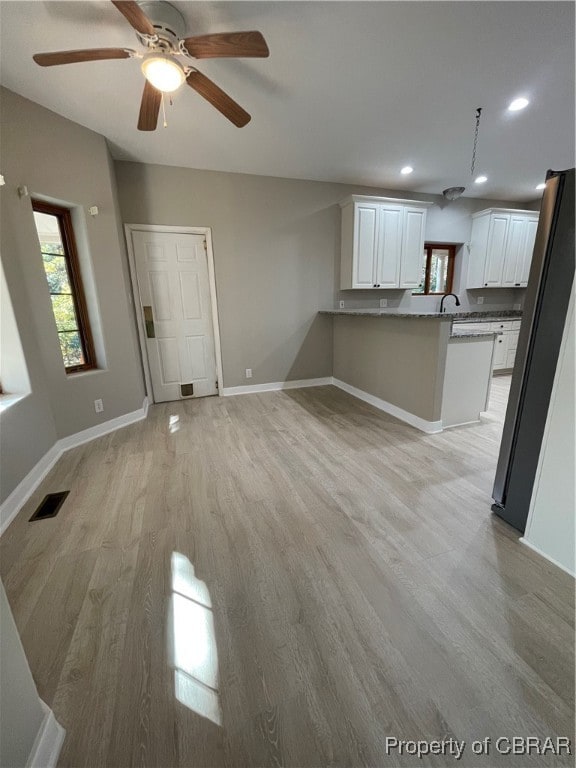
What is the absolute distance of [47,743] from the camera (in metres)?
0.84

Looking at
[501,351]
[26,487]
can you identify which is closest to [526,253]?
[501,351]

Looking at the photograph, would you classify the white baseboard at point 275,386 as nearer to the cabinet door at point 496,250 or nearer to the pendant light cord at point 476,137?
the pendant light cord at point 476,137

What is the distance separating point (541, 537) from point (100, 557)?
2.23 metres

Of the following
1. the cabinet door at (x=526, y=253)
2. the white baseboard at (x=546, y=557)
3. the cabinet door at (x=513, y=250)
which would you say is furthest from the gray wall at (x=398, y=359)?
the cabinet door at (x=526, y=253)

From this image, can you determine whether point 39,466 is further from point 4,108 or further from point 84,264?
point 4,108

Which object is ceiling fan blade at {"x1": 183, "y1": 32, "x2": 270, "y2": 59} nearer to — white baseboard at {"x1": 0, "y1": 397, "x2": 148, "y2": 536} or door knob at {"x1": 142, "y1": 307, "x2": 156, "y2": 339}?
door knob at {"x1": 142, "y1": 307, "x2": 156, "y2": 339}

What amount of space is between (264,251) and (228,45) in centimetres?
243

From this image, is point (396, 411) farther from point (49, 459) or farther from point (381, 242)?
point (49, 459)

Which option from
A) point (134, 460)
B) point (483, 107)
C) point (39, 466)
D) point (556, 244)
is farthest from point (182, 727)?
point (483, 107)

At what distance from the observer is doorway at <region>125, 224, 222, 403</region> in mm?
3506

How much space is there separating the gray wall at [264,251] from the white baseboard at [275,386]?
74 millimetres

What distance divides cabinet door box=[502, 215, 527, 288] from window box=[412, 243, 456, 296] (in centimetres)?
81

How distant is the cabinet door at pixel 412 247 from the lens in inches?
166

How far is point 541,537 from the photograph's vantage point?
4.94ft
